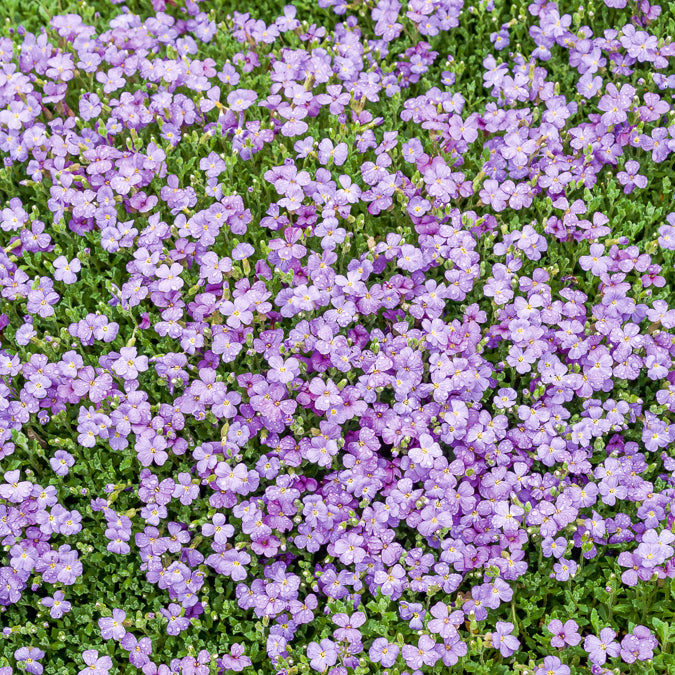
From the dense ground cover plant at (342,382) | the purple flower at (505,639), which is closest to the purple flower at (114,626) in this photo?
the dense ground cover plant at (342,382)

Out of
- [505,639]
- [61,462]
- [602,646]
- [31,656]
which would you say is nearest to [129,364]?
[61,462]

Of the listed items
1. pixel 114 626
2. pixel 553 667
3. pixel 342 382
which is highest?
pixel 342 382

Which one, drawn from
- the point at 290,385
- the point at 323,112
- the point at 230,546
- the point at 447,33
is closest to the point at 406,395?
the point at 290,385

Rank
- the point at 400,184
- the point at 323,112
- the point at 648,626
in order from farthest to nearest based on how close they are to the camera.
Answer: the point at 323,112, the point at 400,184, the point at 648,626

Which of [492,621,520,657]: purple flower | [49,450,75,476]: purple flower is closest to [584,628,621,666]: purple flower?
[492,621,520,657]: purple flower

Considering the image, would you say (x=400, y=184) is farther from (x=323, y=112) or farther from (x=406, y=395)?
(x=406, y=395)

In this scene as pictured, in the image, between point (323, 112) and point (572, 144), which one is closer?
point (572, 144)

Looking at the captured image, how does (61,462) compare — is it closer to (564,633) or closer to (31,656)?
(31,656)

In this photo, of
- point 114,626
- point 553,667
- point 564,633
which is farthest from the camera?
point 114,626

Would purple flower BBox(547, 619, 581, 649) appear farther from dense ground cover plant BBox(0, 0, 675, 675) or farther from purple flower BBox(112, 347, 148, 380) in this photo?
purple flower BBox(112, 347, 148, 380)
